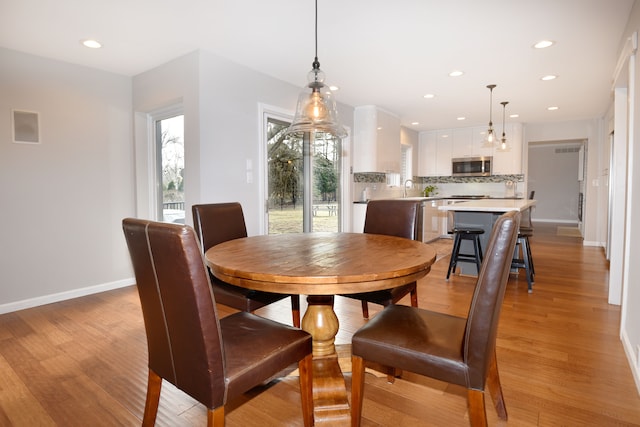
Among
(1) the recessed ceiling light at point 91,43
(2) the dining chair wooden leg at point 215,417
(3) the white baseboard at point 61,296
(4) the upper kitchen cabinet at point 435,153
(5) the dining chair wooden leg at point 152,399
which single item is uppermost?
(1) the recessed ceiling light at point 91,43

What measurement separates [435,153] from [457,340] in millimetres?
6746

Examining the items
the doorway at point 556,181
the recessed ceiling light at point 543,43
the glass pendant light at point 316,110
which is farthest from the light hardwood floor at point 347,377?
the doorway at point 556,181

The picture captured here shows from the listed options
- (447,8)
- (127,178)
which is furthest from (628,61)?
(127,178)

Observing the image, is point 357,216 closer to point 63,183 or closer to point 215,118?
point 215,118

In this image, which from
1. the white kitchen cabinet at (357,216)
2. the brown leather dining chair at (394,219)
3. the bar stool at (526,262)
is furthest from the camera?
the white kitchen cabinet at (357,216)

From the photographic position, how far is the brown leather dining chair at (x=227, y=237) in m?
1.99

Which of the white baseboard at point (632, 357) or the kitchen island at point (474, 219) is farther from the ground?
the kitchen island at point (474, 219)

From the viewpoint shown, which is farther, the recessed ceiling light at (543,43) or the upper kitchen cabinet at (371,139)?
the upper kitchen cabinet at (371,139)

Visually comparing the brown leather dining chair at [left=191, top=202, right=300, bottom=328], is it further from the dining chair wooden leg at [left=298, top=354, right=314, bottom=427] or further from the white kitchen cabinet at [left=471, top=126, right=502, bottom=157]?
the white kitchen cabinet at [left=471, top=126, right=502, bottom=157]

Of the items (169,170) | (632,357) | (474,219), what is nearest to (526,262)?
(474,219)

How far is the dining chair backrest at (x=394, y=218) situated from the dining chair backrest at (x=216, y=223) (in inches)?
39.5

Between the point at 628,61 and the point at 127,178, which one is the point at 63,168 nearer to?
the point at 127,178

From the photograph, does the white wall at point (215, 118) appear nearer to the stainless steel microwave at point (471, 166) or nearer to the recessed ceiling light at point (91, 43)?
the recessed ceiling light at point (91, 43)

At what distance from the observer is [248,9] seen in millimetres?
2441
